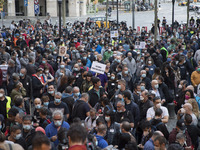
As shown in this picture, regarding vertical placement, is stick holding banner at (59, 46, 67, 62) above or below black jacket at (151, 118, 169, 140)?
above

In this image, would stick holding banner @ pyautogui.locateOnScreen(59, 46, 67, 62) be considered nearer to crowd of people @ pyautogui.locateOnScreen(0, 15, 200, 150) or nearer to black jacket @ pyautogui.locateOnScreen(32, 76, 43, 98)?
crowd of people @ pyautogui.locateOnScreen(0, 15, 200, 150)

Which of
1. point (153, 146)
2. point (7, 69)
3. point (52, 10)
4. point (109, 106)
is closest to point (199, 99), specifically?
point (109, 106)

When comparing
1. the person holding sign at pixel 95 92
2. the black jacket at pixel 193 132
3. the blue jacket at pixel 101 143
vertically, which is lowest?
the black jacket at pixel 193 132

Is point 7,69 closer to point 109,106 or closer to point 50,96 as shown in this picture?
point 50,96

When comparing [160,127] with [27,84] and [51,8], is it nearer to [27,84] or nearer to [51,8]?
[27,84]

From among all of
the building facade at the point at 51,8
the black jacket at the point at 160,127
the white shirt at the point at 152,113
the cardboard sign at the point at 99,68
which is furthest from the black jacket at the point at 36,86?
the building facade at the point at 51,8

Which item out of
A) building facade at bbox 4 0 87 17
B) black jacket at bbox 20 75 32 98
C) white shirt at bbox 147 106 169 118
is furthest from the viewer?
building facade at bbox 4 0 87 17

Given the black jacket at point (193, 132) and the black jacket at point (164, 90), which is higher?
the black jacket at point (164, 90)

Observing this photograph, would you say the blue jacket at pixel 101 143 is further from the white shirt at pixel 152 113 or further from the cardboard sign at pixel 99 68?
the cardboard sign at pixel 99 68

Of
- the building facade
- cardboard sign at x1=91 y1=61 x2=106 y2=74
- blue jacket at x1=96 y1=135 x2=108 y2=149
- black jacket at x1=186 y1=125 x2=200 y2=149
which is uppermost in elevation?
the building facade

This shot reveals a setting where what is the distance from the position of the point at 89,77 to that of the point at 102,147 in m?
4.86

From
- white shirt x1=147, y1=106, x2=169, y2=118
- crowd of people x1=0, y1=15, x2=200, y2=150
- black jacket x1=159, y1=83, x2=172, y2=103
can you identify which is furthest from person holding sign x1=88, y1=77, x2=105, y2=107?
black jacket x1=159, y1=83, x2=172, y2=103

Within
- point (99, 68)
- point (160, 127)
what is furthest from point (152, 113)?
point (99, 68)

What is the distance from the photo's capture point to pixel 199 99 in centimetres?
1013
